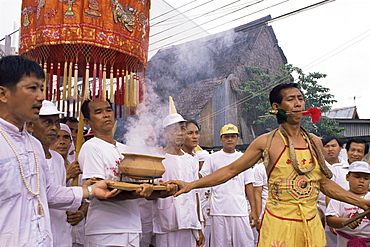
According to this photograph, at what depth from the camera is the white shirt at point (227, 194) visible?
595 centimetres

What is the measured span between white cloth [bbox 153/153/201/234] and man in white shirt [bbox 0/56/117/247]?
2304 mm

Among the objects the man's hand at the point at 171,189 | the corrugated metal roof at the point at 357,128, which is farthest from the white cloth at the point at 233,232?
the corrugated metal roof at the point at 357,128

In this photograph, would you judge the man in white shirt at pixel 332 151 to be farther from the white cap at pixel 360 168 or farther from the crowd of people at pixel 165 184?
the white cap at pixel 360 168

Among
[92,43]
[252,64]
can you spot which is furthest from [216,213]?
[252,64]

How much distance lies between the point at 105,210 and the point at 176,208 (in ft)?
4.28

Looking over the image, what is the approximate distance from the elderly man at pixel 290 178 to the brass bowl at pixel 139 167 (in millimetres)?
359

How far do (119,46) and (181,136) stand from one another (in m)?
1.54

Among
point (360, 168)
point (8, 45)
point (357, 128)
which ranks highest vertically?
point (8, 45)

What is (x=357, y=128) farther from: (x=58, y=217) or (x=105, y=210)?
(x=58, y=217)

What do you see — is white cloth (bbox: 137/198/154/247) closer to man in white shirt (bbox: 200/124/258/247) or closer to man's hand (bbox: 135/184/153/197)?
man in white shirt (bbox: 200/124/258/247)

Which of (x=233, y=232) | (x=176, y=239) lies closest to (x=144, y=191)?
(x=176, y=239)

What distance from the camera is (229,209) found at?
5930 millimetres

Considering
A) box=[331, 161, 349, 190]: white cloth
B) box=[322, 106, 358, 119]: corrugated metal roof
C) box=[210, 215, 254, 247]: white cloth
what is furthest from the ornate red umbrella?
box=[322, 106, 358, 119]: corrugated metal roof

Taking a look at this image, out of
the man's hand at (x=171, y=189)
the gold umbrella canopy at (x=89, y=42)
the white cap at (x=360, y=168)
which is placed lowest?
the man's hand at (x=171, y=189)
